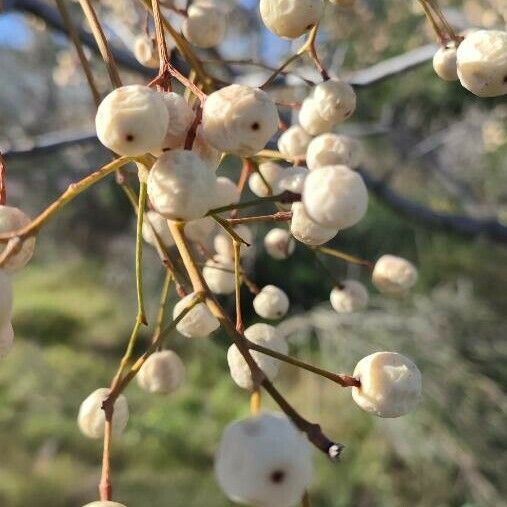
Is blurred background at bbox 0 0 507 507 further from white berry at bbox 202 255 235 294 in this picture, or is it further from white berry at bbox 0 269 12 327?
white berry at bbox 0 269 12 327

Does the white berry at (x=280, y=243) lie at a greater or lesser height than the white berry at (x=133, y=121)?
lesser

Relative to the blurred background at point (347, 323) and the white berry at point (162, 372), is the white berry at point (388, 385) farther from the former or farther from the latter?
the blurred background at point (347, 323)

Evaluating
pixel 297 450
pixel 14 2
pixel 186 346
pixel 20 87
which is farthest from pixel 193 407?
pixel 20 87

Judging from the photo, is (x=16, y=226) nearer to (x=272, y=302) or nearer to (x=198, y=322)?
(x=198, y=322)

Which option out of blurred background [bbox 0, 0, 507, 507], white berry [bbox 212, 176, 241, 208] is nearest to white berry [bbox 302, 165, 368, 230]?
white berry [bbox 212, 176, 241, 208]

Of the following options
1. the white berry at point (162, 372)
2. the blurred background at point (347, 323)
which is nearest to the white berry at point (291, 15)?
the white berry at point (162, 372)

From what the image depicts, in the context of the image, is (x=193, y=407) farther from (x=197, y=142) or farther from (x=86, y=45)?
(x=197, y=142)
